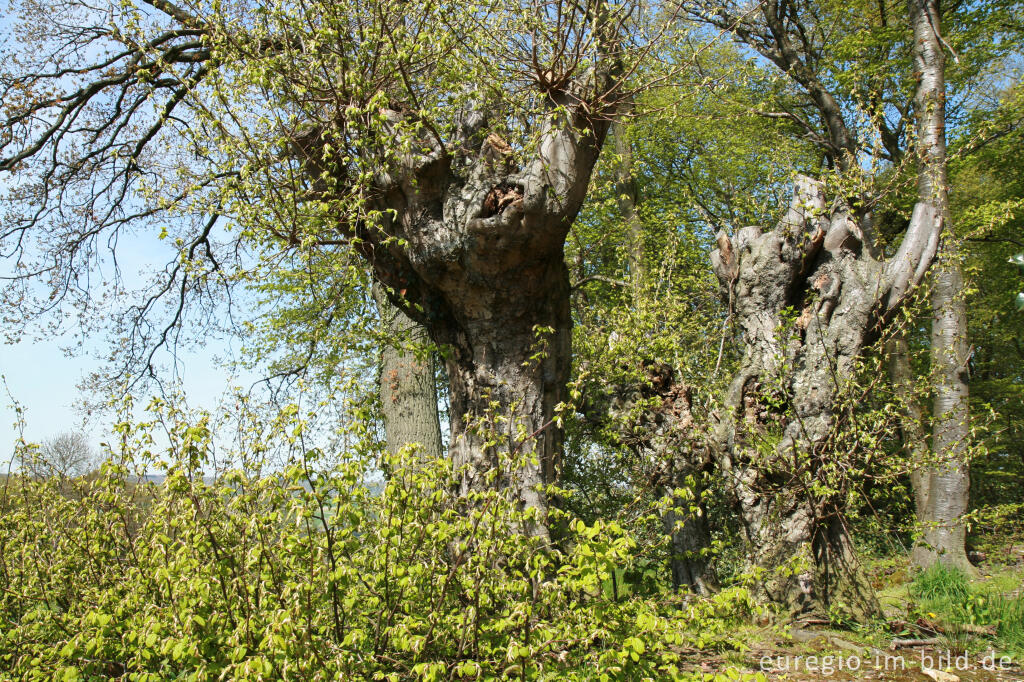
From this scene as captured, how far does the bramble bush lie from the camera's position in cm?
295

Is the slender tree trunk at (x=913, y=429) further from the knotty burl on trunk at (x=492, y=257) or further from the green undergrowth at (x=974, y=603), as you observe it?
the knotty burl on trunk at (x=492, y=257)

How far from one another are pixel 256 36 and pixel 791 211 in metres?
5.61

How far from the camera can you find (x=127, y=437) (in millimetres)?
3381

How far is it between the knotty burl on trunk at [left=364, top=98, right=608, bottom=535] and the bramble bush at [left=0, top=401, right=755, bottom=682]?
213 centimetres

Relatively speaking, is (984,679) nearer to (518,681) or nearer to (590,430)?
(518,681)

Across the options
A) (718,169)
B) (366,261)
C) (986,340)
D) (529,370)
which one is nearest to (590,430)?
(529,370)

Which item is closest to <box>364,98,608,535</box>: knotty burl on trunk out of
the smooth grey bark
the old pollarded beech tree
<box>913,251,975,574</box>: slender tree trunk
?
the old pollarded beech tree

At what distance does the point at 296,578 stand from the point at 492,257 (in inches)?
134

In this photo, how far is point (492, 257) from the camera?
235 inches

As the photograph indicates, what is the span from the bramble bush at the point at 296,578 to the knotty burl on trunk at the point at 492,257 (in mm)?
2128

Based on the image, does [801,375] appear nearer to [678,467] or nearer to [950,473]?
[678,467]

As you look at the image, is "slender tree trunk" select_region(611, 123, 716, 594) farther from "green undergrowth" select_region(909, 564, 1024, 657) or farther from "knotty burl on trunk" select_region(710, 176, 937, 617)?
"green undergrowth" select_region(909, 564, 1024, 657)

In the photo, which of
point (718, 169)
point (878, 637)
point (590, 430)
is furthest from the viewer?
point (718, 169)

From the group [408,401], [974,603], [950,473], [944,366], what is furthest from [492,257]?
[950,473]
